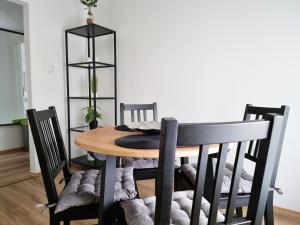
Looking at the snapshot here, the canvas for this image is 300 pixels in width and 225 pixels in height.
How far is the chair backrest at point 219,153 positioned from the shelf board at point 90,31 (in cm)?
225

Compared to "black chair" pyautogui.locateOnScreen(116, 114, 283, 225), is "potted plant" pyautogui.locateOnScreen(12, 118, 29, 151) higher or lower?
lower

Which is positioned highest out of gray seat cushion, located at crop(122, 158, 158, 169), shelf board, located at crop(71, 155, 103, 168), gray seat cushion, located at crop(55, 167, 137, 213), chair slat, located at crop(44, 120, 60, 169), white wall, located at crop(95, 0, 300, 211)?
white wall, located at crop(95, 0, 300, 211)

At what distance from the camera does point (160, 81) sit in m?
2.34

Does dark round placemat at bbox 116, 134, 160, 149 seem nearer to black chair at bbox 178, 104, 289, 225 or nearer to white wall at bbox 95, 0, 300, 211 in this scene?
black chair at bbox 178, 104, 289, 225

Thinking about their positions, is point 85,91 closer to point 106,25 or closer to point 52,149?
point 106,25

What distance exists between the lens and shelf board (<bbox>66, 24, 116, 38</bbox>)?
2.44 meters

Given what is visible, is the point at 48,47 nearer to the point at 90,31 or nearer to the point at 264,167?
the point at 90,31

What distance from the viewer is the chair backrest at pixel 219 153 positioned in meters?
0.52

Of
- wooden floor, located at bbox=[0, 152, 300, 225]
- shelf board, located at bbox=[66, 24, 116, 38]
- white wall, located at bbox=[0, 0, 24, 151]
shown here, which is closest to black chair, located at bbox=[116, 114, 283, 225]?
wooden floor, located at bbox=[0, 152, 300, 225]

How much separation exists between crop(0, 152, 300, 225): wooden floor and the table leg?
837mm

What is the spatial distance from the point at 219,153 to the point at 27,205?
189 centimetres

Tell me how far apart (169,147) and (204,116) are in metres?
1.66

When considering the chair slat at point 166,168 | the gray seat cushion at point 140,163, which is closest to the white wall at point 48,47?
the gray seat cushion at point 140,163

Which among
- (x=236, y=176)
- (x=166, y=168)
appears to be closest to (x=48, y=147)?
(x=166, y=168)
